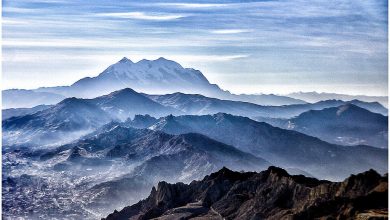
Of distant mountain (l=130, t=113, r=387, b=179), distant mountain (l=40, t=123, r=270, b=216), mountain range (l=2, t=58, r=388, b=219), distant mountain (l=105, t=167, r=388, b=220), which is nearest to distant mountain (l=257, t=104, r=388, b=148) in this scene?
mountain range (l=2, t=58, r=388, b=219)

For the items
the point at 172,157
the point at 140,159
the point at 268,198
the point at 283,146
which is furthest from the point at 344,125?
the point at 268,198

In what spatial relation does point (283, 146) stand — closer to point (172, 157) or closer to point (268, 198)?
point (172, 157)

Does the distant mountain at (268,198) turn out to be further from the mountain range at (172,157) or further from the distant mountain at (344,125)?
the distant mountain at (344,125)

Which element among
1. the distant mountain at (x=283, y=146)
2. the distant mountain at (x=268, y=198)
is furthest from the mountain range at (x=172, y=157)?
the distant mountain at (x=283, y=146)

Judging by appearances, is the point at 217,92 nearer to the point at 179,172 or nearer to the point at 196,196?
the point at 179,172

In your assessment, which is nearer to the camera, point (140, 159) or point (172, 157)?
point (172, 157)

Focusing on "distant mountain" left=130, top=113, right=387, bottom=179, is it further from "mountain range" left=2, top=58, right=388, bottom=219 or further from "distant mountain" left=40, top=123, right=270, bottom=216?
"distant mountain" left=40, top=123, right=270, bottom=216
